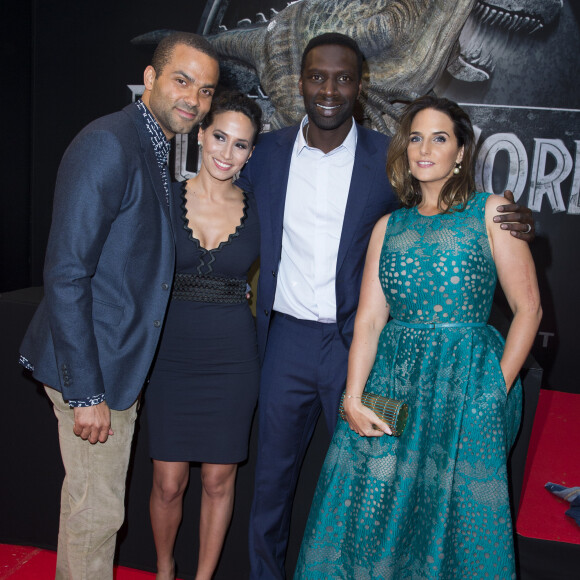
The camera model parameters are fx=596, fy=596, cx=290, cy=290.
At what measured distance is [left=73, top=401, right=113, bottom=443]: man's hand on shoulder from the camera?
1.59 m

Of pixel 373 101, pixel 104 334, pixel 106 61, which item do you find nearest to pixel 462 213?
pixel 104 334

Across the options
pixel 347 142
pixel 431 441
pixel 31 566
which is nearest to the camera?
pixel 431 441

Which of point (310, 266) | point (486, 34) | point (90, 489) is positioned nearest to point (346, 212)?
point (310, 266)

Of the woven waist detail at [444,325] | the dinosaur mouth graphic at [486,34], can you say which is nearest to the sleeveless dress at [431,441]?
the woven waist detail at [444,325]

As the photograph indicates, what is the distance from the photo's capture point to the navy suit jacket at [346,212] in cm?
198

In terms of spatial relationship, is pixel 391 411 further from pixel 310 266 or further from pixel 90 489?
pixel 90 489

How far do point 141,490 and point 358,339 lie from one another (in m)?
1.12

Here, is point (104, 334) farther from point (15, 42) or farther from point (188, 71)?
point (15, 42)

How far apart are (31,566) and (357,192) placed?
1.94 metres

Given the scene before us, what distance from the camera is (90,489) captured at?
5.54ft

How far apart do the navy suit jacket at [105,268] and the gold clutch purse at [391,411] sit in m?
0.66

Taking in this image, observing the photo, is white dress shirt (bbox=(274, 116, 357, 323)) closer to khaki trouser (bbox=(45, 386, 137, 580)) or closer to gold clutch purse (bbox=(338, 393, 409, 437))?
gold clutch purse (bbox=(338, 393, 409, 437))

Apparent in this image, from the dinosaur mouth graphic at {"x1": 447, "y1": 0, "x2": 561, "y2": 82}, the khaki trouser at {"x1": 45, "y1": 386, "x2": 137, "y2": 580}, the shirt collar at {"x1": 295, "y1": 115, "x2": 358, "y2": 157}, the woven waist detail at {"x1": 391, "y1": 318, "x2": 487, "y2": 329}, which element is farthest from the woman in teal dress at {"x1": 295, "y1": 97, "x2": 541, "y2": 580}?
the dinosaur mouth graphic at {"x1": 447, "y1": 0, "x2": 561, "y2": 82}

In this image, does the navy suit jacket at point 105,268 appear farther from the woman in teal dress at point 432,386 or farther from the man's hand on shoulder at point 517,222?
the man's hand on shoulder at point 517,222
